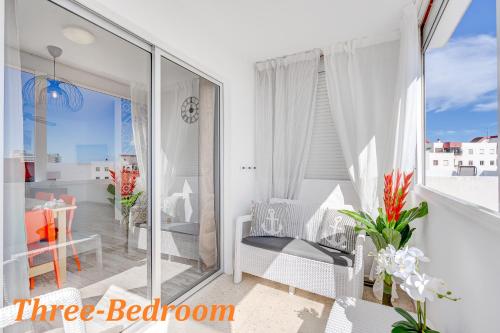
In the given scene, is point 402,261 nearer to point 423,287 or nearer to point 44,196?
point 423,287

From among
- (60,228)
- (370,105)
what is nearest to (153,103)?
(60,228)

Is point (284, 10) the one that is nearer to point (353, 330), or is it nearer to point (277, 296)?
point (353, 330)

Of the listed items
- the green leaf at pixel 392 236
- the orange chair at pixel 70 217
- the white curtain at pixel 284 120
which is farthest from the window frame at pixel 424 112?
the orange chair at pixel 70 217

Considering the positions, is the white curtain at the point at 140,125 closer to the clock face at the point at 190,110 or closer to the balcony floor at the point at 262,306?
the clock face at the point at 190,110

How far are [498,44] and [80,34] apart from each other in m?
2.13

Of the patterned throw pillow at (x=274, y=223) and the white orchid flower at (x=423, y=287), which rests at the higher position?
the white orchid flower at (x=423, y=287)

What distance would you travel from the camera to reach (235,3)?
2109 mm

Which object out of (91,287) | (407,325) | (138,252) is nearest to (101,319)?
(91,287)

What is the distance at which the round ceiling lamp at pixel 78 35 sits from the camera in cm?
145

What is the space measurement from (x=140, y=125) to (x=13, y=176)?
0.86m

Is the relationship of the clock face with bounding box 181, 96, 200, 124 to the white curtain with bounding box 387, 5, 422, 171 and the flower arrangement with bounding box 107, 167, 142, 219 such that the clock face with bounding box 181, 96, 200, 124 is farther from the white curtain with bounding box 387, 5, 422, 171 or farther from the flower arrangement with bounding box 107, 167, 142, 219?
the white curtain with bounding box 387, 5, 422, 171

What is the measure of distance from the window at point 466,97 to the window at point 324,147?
1052 millimetres

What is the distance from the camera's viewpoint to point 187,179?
2.37 m

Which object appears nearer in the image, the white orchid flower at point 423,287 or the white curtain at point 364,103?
the white orchid flower at point 423,287
